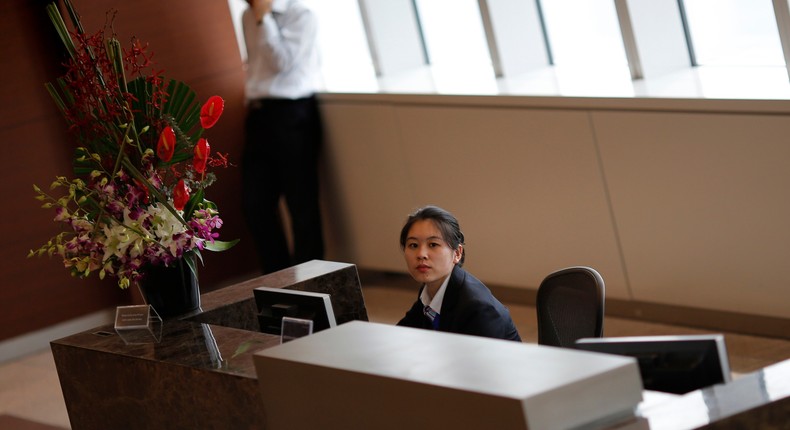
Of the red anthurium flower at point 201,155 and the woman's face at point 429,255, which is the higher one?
the red anthurium flower at point 201,155

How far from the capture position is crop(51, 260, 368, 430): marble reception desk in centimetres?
356

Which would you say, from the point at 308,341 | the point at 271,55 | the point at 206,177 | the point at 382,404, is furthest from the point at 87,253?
the point at 271,55

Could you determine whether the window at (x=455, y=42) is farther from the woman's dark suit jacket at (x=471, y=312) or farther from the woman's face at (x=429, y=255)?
the woman's dark suit jacket at (x=471, y=312)

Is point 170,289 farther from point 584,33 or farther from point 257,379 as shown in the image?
point 584,33

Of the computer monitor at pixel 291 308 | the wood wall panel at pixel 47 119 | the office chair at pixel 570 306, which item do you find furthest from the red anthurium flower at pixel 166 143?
the wood wall panel at pixel 47 119

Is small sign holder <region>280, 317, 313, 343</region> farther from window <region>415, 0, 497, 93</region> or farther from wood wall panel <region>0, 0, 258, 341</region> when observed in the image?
wood wall panel <region>0, 0, 258, 341</region>

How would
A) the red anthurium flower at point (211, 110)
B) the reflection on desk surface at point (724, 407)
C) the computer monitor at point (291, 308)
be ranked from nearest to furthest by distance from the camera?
the reflection on desk surface at point (724, 407) → the computer monitor at point (291, 308) → the red anthurium flower at point (211, 110)

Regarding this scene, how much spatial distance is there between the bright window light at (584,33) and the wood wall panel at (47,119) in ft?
8.96

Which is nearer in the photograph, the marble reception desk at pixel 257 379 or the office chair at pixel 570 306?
the marble reception desk at pixel 257 379

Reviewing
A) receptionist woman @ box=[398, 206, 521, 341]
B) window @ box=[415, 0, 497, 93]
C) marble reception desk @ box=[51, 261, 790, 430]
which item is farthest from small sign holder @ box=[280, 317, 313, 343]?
window @ box=[415, 0, 497, 93]

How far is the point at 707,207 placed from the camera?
611cm

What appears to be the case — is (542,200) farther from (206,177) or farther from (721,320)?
(206,177)

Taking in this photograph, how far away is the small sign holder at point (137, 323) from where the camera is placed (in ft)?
14.5

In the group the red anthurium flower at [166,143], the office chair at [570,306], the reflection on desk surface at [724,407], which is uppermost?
the red anthurium flower at [166,143]
